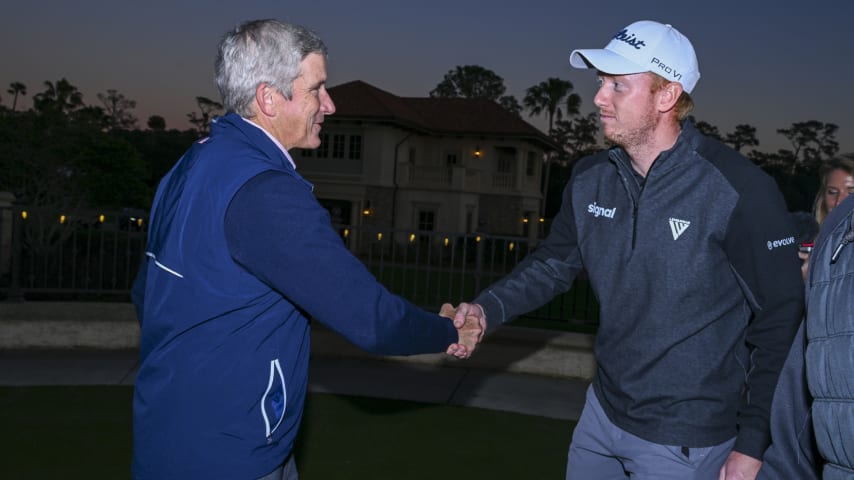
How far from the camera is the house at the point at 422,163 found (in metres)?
38.5

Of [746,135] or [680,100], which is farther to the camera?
[746,135]

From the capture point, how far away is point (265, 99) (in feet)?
8.20

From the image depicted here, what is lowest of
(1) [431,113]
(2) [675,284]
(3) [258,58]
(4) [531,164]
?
(2) [675,284]

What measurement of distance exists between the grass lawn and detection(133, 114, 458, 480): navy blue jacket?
2954mm

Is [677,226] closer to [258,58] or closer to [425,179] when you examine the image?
[258,58]

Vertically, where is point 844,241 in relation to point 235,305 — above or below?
above

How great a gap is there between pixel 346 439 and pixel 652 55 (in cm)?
398

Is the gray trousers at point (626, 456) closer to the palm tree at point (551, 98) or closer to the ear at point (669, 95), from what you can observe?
the ear at point (669, 95)

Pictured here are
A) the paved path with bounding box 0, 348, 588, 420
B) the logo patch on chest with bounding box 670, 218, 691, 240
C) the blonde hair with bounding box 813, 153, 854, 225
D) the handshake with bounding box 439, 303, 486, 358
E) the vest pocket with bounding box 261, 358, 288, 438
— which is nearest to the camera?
the vest pocket with bounding box 261, 358, 288, 438

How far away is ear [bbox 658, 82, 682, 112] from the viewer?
303cm

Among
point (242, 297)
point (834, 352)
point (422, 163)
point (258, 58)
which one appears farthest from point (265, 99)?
point (422, 163)

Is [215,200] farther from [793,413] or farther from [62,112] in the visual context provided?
[62,112]

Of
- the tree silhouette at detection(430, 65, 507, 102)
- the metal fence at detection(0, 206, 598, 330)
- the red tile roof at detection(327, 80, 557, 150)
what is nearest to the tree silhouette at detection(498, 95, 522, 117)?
the tree silhouette at detection(430, 65, 507, 102)

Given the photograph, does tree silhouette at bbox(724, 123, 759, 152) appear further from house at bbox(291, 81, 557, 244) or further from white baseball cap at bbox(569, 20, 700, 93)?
white baseball cap at bbox(569, 20, 700, 93)
